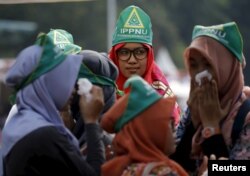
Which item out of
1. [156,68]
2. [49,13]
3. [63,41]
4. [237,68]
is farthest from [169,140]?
[49,13]

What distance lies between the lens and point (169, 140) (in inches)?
214

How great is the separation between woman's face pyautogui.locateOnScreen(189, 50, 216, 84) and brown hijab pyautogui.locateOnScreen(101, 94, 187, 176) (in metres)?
0.41

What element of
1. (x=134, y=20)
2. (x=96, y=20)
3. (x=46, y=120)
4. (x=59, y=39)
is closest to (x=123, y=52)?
(x=134, y=20)

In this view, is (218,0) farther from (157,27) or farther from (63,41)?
(63,41)

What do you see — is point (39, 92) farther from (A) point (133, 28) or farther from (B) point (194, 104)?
(A) point (133, 28)

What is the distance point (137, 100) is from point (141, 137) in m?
0.17

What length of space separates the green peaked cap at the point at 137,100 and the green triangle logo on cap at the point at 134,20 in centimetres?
270

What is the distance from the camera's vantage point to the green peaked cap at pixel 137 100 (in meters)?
5.37

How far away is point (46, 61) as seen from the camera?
5.59m

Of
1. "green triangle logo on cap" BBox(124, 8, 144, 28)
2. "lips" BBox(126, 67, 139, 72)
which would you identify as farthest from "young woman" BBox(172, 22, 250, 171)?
"green triangle logo on cap" BBox(124, 8, 144, 28)

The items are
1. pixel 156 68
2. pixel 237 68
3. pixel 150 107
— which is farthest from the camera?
pixel 156 68

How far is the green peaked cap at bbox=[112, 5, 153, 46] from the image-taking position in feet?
26.1

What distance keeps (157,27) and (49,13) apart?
3448mm

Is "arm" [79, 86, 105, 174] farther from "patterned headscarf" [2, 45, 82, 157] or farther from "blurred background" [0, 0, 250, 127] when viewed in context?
"blurred background" [0, 0, 250, 127]
